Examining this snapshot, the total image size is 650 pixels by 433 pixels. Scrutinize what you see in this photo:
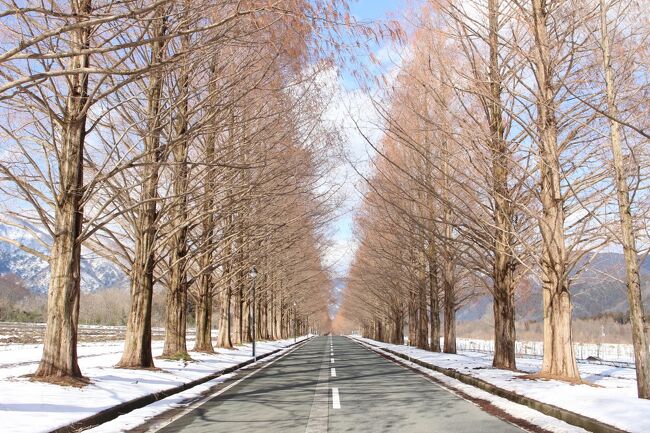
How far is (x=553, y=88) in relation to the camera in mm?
11172

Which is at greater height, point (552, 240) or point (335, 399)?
point (552, 240)

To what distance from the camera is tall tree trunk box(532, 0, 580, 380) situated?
10781mm

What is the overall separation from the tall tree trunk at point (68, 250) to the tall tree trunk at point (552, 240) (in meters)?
8.49

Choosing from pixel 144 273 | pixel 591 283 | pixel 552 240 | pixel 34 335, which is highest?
pixel 552 240

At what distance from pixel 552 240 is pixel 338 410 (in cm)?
590

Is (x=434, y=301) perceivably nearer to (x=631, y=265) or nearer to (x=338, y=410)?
(x=631, y=265)

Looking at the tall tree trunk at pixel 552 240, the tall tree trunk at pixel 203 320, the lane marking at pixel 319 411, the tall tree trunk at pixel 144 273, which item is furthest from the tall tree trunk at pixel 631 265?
the tall tree trunk at pixel 203 320

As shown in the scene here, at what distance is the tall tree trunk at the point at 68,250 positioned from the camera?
30.1 feet

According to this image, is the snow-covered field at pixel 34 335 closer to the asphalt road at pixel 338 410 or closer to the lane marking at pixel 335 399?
the asphalt road at pixel 338 410

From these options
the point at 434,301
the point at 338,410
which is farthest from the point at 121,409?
the point at 434,301

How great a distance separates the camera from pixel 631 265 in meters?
8.77

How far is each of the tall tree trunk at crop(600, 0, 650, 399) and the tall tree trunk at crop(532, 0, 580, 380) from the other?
147cm

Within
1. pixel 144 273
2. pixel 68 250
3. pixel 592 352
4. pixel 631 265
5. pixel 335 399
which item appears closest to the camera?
pixel 631 265

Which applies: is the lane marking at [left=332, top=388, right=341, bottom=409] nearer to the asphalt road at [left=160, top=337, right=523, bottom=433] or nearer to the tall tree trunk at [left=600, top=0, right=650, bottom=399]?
the asphalt road at [left=160, top=337, right=523, bottom=433]
